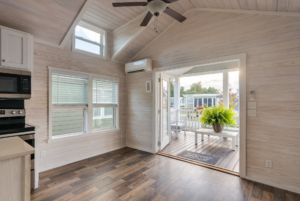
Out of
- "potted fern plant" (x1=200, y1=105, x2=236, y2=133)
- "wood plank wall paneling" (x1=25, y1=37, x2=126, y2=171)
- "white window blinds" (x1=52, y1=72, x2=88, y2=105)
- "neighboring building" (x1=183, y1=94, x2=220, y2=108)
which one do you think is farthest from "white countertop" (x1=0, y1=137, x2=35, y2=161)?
"neighboring building" (x1=183, y1=94, x2=220, y2=108)

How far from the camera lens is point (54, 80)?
3088 mm

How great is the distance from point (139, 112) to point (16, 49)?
8.94 ft

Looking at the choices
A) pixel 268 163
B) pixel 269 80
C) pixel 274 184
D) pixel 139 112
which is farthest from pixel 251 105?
pixel 139 112

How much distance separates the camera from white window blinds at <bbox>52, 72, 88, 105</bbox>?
3.12 metres

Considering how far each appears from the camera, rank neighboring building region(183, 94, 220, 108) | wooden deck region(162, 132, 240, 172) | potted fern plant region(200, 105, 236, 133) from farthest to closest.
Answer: neighboring building region(183, 94, 220, 108)
potted fern plant region(200, 105, 236, 133)
wooden deck region(162, 132, 240, 172)

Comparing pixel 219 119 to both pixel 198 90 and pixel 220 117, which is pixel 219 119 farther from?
pixel 198 90

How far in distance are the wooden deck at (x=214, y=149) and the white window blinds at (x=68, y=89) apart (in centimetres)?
240

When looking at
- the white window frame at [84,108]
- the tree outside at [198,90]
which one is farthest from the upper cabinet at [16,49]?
the tree outside at [198,90]

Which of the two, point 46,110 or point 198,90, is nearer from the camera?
point 46,110

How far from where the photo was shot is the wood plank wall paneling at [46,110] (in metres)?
2.85

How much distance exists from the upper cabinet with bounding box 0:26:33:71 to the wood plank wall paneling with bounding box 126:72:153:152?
2.32 meters

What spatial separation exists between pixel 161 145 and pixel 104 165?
1487 mm

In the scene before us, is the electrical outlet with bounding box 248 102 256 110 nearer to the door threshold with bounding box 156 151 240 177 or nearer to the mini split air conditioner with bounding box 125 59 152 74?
the door threshold with bounding box 156 151 240 177

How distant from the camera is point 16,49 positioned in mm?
2307
